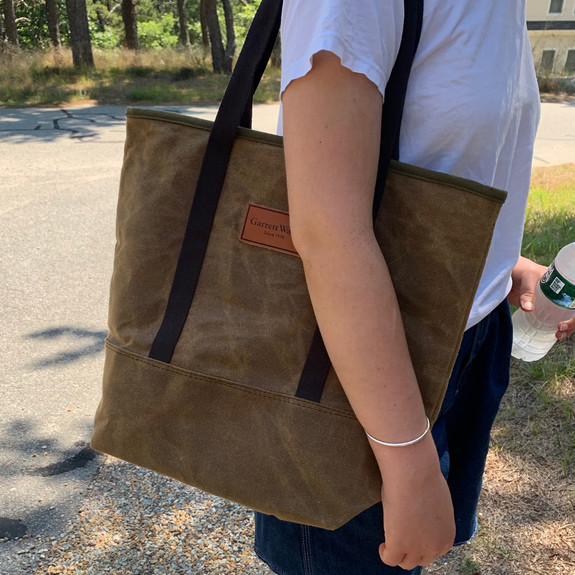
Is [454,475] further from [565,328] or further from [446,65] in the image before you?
[446,65]

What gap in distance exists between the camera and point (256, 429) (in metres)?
1.06

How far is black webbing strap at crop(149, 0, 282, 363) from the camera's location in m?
1.00

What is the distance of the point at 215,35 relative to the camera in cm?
1736

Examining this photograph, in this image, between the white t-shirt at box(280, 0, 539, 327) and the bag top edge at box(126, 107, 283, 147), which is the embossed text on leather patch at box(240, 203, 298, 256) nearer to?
the bag top edge at box(126, 107, 283, 147)

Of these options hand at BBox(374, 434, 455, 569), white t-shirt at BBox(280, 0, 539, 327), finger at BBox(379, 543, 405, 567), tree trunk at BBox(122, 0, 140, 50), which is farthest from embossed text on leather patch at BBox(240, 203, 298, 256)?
tree trunk at BBox(122, 0, 140, 50)

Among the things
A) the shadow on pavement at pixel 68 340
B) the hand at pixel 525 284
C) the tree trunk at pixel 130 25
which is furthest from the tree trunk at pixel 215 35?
the hand at pixel 525 284

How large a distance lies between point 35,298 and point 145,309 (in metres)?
3.34

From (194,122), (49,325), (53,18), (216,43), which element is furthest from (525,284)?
(53,18)

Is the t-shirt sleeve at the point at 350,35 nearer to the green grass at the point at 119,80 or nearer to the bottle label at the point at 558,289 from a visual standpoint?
the bottle label at the point at 558,289

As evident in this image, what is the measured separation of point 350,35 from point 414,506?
67 centimetres

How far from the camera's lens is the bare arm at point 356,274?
32.7 inches

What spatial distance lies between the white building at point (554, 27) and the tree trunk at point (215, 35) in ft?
73.0

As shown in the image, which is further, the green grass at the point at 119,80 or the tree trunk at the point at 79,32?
the tree trunk at the point at 79,32

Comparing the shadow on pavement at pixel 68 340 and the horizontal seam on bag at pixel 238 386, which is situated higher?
the horizontal seam on bag at pixel 238 386
